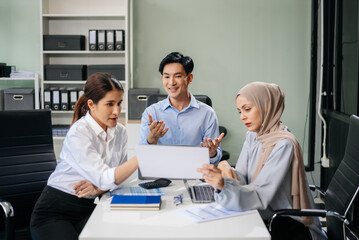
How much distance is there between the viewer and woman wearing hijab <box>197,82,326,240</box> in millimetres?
1852

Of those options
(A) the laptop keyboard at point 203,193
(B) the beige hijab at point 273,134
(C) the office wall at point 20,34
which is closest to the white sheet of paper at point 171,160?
(A) the laptop keyboard at point 203,193

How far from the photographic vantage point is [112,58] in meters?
4.83

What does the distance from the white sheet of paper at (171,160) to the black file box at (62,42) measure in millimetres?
3000

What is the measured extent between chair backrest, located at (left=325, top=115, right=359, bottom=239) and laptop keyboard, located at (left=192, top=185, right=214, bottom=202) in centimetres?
60

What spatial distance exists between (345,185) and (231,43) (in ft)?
9.65

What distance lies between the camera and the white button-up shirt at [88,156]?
2.04 metres

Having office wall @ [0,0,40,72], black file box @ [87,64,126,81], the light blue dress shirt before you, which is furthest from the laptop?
office wall @ [0,0,40,72]

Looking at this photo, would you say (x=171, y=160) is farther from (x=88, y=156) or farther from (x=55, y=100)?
(x=55, y=100)

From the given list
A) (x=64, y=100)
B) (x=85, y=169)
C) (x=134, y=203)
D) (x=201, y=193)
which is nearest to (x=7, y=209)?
(x=85, y=169)

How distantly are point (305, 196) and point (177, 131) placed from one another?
0.98 metres

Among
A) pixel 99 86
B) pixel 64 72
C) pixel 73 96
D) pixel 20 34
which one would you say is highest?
pixel 20 34

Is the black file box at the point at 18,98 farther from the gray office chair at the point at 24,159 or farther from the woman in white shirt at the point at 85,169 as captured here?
the woman in white shirt at the point at 85,169

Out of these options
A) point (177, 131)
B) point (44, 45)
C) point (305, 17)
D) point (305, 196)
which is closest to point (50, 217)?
point (177, 131)

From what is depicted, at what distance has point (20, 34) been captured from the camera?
4.92m
